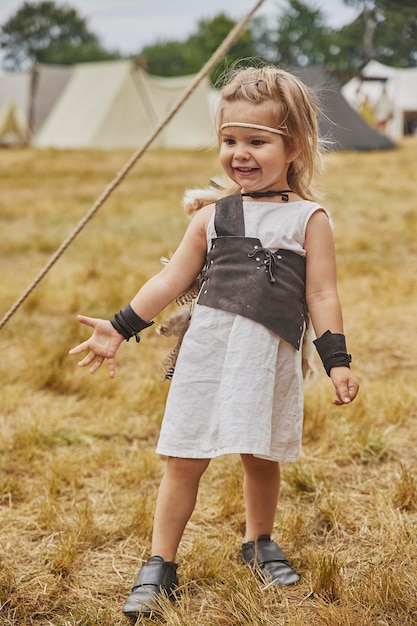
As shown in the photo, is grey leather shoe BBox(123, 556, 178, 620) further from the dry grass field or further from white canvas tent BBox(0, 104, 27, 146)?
white canvas tent BBox(0, 104, 27, 146)

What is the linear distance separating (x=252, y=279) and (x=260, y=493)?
0.59 metres

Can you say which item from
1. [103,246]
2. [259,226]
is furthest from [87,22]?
[259,226]

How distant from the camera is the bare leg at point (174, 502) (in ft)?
6.06

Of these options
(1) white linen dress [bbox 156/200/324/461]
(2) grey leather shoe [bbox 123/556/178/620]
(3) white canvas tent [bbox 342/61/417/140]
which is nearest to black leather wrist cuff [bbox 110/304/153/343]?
(1) white linen dress [bbox 156/200/324/461]

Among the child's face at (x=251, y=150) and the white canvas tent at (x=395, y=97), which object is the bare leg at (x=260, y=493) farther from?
the white canvas tent at (x=395, y=97)

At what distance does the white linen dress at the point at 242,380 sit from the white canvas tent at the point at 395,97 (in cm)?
1679

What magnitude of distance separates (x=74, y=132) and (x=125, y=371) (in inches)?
613

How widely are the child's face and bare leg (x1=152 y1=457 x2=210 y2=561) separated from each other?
67 centimetres

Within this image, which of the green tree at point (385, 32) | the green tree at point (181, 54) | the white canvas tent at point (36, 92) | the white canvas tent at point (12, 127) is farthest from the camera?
the green tree at point (181, 54)

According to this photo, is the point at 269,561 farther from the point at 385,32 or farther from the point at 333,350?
the point at 385,32

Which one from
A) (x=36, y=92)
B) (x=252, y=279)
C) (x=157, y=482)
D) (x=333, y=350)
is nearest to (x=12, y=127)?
(x=36, y=92)

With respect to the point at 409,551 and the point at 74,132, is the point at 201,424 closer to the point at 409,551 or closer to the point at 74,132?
the point at 409,551

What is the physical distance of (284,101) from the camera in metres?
1.79

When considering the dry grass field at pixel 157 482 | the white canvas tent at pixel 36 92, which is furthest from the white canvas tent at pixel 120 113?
the dry grass field at pixel 157 482
